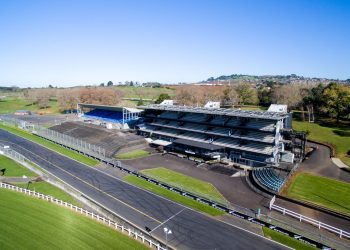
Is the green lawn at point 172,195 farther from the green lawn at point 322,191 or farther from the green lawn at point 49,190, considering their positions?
the green lawn at point 322,191

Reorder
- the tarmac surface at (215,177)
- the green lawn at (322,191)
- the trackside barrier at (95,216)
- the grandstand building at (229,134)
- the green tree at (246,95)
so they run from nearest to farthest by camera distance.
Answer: the trackside barrier at (95,216), the green lawn at (322,191), the tarmac surface at (215,177), the grandstand building at (229,134), the green tree at (246,95)

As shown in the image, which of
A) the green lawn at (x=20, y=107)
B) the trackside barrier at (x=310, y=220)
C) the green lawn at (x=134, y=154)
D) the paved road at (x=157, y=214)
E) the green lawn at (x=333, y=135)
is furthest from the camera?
the green lawn at (x=20, y=107)

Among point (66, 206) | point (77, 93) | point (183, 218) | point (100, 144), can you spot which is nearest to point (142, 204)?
point (183, 218)

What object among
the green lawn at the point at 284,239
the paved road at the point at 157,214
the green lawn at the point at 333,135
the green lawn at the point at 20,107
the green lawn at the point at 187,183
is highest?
the green lawn at the point at 20,107

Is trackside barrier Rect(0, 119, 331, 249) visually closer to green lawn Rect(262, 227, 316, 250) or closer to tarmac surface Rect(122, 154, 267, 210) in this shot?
green lawn Rect(262, 227, 316, 250)

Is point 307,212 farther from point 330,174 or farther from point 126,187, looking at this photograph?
point 126,187

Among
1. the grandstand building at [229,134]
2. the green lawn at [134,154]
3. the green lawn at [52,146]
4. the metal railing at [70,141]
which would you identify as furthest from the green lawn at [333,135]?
the green lawn at [52,146]

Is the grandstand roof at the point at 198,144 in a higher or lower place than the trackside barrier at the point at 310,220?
higher

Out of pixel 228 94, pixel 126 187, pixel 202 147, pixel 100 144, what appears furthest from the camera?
pixel 228 94
